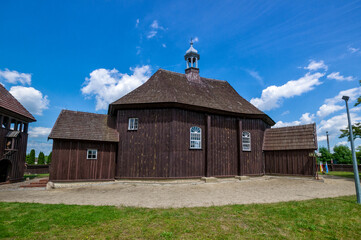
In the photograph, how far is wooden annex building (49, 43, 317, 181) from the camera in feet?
48.7

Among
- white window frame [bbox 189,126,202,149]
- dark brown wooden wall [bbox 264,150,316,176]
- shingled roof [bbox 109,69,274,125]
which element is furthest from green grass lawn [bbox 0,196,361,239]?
dark brown wooden wall [bbox 264,150,316,176]

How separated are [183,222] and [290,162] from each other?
16.8 metres

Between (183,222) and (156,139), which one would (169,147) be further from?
(183,222)

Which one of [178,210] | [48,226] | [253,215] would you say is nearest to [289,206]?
[253,215]

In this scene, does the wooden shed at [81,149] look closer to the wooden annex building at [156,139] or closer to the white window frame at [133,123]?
the wooden annex building at [156,139]

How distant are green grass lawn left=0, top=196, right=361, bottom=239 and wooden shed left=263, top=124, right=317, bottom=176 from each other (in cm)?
1154

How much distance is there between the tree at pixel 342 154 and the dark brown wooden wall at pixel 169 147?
38.9 meters

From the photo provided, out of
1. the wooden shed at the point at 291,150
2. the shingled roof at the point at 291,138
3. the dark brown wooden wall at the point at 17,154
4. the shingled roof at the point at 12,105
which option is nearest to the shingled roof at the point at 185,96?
the shingled roof at the point at 291,138

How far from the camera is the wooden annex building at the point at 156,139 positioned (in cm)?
1485

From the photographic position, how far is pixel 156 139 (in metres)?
15.2

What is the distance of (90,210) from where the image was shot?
7191 mm

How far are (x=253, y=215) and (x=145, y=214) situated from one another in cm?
353

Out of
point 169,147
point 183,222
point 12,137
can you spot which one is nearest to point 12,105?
point 12,137

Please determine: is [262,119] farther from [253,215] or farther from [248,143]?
[253,215]
